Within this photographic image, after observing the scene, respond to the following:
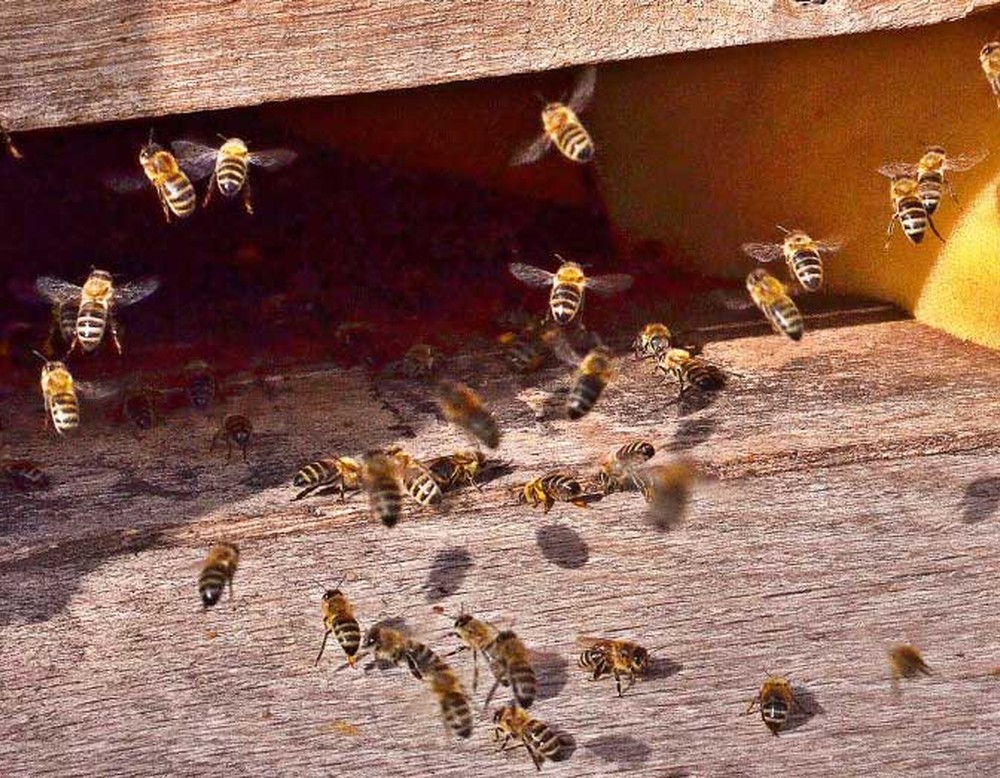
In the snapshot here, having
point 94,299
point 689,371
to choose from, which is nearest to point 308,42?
point 689,371

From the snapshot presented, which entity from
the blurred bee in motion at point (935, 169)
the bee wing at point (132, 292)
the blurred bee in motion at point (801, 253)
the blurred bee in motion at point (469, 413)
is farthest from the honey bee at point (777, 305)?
the bee wing at point (132, 292)

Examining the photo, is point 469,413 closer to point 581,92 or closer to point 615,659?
point 615,659

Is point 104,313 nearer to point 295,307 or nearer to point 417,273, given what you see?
point 295,307

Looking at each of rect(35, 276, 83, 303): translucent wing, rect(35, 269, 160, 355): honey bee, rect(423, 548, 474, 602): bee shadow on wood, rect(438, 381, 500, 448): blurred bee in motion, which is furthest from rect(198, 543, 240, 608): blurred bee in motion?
rect(35, 276, 83, 303): translucent wing

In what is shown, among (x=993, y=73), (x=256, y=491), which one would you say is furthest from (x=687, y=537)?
(x=993, y=73)

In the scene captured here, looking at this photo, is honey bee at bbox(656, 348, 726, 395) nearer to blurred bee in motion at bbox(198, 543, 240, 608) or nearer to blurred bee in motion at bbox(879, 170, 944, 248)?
blurred bee in motion at bbox(879, 170, 944, 248)

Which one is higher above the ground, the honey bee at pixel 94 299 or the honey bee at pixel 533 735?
the honey bee at pixel 94 299

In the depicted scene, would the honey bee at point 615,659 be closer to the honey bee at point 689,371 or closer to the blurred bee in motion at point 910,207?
the honey bee at point 689,371
